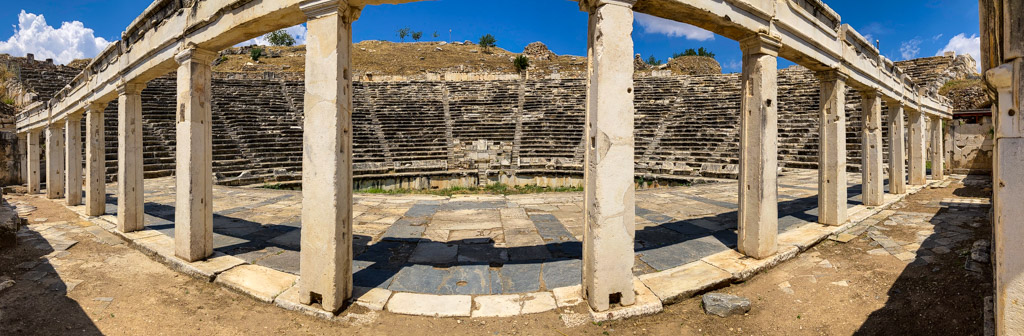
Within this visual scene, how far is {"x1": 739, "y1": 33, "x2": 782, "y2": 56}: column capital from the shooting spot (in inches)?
155

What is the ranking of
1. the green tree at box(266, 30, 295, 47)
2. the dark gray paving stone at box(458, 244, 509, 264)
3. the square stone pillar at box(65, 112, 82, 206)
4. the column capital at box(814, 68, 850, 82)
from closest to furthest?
the dark gray paving stone at box(458, 244, 509, 264) < the column capital at box(814, 68, 850, 82) < the square stone pillar at box(65, 112, 82, 206) < the green tree at box(266, 30, 295, 47)

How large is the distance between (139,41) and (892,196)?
1296 cm

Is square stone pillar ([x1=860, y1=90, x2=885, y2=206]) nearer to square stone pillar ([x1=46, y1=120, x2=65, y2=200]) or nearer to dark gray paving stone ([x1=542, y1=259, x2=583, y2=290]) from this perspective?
dark gray paving stone ([x1=542, y1=259, x2=583, y2=290])

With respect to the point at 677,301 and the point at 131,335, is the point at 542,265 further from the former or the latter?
the point at 131,335

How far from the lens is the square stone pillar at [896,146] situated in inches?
305

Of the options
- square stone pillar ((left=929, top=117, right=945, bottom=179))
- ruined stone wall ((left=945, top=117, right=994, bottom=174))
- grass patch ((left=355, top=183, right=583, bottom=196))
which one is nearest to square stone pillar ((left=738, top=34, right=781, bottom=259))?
grass patch ((left=355, top=183, right=583, bottom=196))

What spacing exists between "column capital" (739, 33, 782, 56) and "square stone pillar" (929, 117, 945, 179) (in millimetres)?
11349

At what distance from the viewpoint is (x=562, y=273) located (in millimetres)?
3723

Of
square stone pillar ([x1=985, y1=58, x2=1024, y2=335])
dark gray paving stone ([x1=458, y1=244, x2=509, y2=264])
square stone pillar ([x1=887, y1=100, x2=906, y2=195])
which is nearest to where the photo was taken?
square stone pillar ([x1=985, y1=58, x2=1024, y2=335])

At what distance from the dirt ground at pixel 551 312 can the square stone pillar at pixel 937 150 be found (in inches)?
381

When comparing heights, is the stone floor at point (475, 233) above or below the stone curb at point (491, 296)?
above

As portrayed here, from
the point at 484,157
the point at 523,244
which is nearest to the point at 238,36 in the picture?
the point at 523,244

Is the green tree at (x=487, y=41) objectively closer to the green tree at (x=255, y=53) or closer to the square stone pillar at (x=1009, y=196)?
the green tree at (x=255, y=53)

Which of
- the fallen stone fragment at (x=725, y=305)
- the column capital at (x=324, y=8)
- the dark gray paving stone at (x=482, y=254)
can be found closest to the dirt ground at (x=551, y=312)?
the fallen stone fragment at (x=725, y=305)
